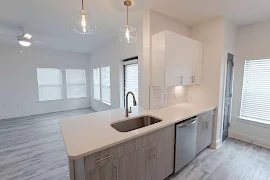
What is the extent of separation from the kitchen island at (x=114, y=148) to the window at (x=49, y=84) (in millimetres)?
5082

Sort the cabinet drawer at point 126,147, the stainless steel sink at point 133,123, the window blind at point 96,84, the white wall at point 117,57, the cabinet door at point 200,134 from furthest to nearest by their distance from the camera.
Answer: the window blind at point 96,84, the white wall at point 117,57, the cabinet door at point 200,134, the stainless steel sink at point 133,123, the cabinet drawer at point 126,147

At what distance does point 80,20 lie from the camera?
5.31ft

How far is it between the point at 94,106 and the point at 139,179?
17.6 ft

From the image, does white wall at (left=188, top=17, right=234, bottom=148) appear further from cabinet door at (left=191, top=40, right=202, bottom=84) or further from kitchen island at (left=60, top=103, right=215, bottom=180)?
kitchen island at (left=60, top=103, right=215, bottom=180)

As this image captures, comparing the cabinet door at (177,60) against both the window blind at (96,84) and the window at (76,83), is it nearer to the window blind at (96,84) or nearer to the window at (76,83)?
the window blind at (96,84)

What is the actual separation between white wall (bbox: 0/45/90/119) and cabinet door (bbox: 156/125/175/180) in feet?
19.5

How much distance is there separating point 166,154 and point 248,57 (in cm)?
297

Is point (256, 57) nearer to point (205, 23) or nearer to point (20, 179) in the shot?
point (205, 23)

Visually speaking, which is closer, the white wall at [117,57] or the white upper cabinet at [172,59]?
the white upper cabinet at [172,59]

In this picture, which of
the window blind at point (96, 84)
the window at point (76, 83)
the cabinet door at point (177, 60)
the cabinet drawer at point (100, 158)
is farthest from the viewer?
the window at point (76, 83)

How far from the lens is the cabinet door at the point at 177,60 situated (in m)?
2.15

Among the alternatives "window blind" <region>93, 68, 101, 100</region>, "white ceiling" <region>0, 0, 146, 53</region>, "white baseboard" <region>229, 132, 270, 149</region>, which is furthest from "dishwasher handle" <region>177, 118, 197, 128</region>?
"window blind" <region>93, 68, 101, 100</region>

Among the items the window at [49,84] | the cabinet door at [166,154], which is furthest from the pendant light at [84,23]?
the window at [49,84]

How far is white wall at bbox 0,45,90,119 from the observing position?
499 cm
